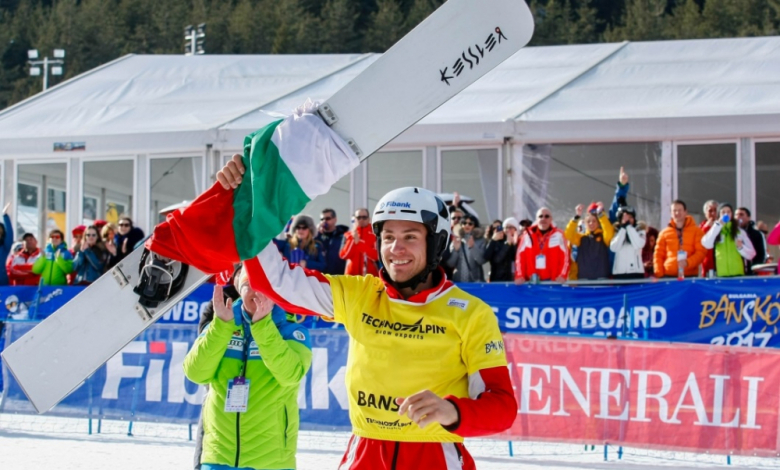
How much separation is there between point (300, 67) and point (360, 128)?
15828 mm

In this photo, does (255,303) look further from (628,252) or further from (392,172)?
(392,172)

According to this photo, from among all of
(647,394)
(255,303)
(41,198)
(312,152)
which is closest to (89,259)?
(41,198)

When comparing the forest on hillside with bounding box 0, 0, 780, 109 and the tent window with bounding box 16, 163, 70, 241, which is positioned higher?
the forest on hillside with bounding box 0, 0, 780, 109

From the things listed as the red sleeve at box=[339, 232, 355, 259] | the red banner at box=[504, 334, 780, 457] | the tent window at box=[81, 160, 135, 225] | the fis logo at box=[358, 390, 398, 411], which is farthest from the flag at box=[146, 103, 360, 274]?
the tent window at box=[81, 160, 135, 225]

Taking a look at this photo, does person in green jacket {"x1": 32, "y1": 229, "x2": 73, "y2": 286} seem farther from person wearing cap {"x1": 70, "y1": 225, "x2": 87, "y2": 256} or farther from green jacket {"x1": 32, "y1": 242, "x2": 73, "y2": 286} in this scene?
person wearing cap {"x1": 70, "y1": 225, "x2": 87, "y2": 256}

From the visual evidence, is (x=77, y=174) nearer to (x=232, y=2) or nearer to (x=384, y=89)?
(x=384, y=89)

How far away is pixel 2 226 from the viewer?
1394 cm

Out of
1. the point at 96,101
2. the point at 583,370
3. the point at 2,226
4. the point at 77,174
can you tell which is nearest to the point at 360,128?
the point at 583,370

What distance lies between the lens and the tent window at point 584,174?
14.8 metres

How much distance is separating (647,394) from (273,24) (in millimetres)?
53010

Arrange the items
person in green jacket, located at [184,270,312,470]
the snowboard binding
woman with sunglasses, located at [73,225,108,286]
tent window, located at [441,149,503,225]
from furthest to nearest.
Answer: tent window, located at [441,149,503,225] → woman with sunglasses, located at [73,225,108,286] → person in green jacket, located at [184,270,312,470] → the snowboard binding

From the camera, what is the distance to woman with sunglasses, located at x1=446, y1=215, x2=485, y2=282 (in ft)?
39.5

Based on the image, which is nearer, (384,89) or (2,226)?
(384,89)

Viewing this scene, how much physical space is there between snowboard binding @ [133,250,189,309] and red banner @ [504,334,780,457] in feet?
16.4
